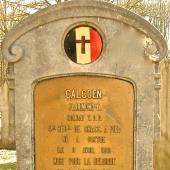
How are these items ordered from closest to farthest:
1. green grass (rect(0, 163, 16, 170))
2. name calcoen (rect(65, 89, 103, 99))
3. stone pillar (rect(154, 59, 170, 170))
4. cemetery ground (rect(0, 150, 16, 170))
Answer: name calcoen (rect(65, 89, 103, 99)) < stone pillar (rect(154, 59, 170, 170)) < green grass (rect(0, 163, 16, 170)) < cemetery ground (rect(0, 150, 16, 170))

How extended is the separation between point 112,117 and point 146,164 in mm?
621

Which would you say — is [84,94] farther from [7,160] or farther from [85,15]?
[7,160]

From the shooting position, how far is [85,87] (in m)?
3.75

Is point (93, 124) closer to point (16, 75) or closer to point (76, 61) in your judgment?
point (76, 61)

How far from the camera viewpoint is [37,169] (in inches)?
152

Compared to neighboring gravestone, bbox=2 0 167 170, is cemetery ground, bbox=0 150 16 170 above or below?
below

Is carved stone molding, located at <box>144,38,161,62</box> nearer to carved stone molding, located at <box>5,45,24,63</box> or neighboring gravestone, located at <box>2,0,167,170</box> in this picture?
neighboring gravestone, located at <box>2,0,167,170</box>

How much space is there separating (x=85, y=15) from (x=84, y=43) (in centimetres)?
27

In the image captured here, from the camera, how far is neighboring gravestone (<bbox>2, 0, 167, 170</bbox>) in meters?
3.67

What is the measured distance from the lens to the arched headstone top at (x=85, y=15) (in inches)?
142

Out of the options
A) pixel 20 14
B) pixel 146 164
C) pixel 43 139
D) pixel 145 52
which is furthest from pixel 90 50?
pixel 20 14

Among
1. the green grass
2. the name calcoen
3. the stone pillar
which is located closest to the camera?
the name calcoen

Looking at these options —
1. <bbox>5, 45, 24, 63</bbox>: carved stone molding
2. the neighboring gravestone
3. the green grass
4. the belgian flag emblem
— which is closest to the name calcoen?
the neighboring gravestone

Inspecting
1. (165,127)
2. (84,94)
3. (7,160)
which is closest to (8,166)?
(7,160)
